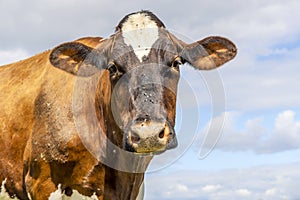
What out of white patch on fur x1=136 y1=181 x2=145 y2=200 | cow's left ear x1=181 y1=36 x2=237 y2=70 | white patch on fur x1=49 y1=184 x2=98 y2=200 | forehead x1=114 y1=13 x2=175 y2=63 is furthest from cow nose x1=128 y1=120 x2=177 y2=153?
white patch on fur x1=136 y1=181 x2=145 y2=200

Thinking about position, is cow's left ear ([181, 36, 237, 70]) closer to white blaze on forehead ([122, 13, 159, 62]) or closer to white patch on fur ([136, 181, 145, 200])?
white blaze on forehead ([122, 13, 159, 62])

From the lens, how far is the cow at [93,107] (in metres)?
9.82

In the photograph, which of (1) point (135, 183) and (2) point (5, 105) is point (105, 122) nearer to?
(1) point (135, 183)

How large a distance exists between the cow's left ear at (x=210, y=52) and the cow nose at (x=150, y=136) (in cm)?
213

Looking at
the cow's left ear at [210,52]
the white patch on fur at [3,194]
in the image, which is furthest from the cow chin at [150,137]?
the white patch on fur at [3,194]

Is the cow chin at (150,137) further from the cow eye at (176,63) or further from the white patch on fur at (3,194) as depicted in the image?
the white patch on fur at (3,194)

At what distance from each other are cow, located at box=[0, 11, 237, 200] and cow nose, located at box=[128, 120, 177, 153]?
0.21 metres

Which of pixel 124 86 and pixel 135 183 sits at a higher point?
pixel 124 86

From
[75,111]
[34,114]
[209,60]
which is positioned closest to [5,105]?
[34,114]

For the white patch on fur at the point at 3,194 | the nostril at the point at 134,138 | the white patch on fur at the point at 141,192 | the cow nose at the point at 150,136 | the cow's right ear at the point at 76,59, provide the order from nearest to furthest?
the cow nose at the point at 150,136 → the nostril at the point at 134,138 → the cow's right ear at the point at 76,59 → the white patch on fur at the point at 3,194 → the white patch on fur at the point at 141,192

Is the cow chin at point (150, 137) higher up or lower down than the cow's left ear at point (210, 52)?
lower down

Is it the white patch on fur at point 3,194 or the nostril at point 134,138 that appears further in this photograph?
the white patch on fur at point 3,194

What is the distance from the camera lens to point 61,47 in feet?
35.3

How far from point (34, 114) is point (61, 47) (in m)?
1.58
